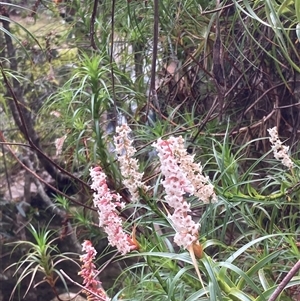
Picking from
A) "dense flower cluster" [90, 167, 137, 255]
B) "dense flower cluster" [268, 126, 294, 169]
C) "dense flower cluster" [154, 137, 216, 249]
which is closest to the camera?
"dense flower cluster" [154, 137, 216, 249]

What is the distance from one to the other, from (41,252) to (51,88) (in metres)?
0.88

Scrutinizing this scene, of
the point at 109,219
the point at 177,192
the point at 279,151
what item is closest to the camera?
the point at 177,192

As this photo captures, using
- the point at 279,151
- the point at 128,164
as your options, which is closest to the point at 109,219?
the point at 128,164

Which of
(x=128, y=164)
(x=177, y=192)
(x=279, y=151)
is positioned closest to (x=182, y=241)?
(x=177, y=192)

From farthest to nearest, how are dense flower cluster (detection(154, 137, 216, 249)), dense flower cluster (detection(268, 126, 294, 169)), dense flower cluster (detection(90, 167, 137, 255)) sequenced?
dense flower cluster (detection(268, 126, 294, 169))
dense flower cluster (detection(90, 167, 137, 255))
dense flower cluster (detection(154, 137, 216, 249))

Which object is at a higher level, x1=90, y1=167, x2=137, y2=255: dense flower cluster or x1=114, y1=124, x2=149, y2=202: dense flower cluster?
x1=114, y1=124, x2=149, y2=202: dense flower cluster

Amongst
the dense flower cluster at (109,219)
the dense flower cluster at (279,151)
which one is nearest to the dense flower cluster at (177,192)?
the dense flower cluster at (109,219)

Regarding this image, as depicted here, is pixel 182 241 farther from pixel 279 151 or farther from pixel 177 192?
pixel 279 151

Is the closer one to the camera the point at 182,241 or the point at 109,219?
the point at 182,241

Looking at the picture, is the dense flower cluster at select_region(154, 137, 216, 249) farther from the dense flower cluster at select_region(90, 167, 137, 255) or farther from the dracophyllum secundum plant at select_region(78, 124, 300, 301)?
the dense flower cluster at select_region(90, 167, 137, 255)

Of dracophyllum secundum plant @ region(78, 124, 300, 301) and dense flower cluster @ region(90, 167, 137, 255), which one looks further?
dense flower cluster @ region(90, 167, 137, 255)

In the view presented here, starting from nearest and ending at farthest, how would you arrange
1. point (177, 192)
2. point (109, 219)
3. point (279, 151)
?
1. point (177, 192)
2. point (109, 219)
3. point (279, 151)

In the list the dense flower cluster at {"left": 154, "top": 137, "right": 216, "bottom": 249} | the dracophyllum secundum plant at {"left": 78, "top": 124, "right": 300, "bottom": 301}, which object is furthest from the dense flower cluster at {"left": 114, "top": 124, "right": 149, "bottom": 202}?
the dense flower cluster at {"left": 154, "top": 137, "right": 216, "bottom": 249}

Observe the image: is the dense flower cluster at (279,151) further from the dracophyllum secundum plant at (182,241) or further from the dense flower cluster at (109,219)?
the dense flower cluster at (109,219)
